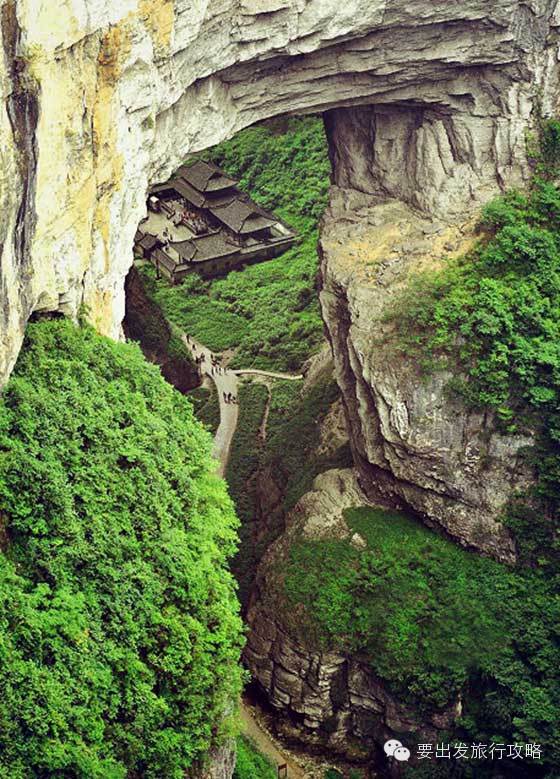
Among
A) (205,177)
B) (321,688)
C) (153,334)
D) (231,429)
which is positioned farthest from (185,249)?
(321,688)

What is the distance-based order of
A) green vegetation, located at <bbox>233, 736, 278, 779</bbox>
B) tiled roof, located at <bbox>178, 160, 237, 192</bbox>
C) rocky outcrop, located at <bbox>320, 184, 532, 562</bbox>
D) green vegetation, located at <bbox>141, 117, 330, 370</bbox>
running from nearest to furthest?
green vegetation, located at <bbox>233, 736, 278, 779</bbox>
rocky outcrop, located at <bbox>320, 184, 532, 562</bbox>
green vegetation, located at <bbox>141, 117, 330, 370</bbox>
tiled roof, located at <bbox>178, 160, 237, 192</bbox>

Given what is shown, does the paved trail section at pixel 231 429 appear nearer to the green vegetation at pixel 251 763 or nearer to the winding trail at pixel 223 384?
the winding trail at pixel 223 384

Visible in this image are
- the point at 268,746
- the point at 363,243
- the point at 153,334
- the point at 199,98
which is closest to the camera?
the point at 199,98

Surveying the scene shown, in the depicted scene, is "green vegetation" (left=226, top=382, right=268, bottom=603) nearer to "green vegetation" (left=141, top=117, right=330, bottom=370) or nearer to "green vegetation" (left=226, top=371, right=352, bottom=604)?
"green vegetation" (left=226, top=371, right=352, bottom=604)

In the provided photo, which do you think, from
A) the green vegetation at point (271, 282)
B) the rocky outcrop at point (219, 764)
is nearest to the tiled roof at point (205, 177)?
the green vegetation at point (271, 282)

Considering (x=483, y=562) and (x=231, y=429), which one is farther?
(x=231, y=429)

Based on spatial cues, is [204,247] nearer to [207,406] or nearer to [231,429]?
[207,406]

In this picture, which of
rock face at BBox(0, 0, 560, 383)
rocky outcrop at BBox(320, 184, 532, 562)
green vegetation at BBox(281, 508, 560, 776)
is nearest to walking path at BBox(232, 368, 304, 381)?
rock face at BBox(0, 0, 560, 383)

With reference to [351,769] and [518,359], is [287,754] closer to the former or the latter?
[351,769]
